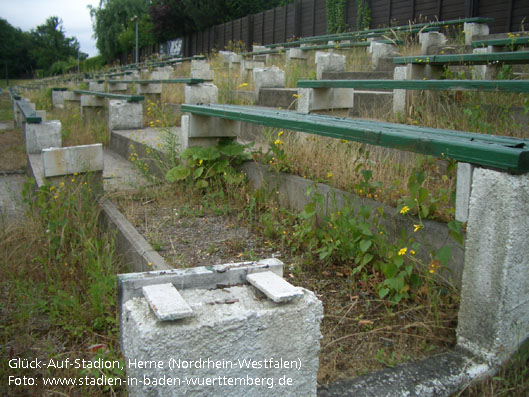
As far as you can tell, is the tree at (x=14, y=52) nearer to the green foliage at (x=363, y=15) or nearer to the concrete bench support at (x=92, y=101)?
the green foliage at (x=363, y=15)

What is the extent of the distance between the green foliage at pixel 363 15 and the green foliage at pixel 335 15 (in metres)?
1.11

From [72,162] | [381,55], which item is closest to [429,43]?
[381,55]

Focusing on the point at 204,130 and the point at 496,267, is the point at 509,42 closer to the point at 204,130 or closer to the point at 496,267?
the point at 204,130

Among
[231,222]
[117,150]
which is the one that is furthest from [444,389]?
[117,150]

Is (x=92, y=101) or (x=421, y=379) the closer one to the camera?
(x=421, y=379)

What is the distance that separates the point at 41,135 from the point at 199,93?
7.40ft

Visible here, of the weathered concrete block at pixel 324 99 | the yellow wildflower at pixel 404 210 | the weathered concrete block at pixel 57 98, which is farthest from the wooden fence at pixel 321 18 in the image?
the weathered concrete block at pixel 57 98

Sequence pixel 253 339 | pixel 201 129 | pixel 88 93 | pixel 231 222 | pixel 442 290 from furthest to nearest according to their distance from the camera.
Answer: pixel 88 93 → pixel 201 129 → pixel 231 222 → pixel 442 290 → pixel 253 339

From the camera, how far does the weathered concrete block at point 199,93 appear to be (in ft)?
24.5

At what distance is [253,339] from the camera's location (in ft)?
5.57

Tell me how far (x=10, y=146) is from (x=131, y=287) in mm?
9082

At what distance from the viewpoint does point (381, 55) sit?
8992 millimetres

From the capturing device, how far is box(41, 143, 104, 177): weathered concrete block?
183 inches

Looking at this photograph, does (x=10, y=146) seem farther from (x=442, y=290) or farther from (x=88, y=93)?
(x=442, y=290)
